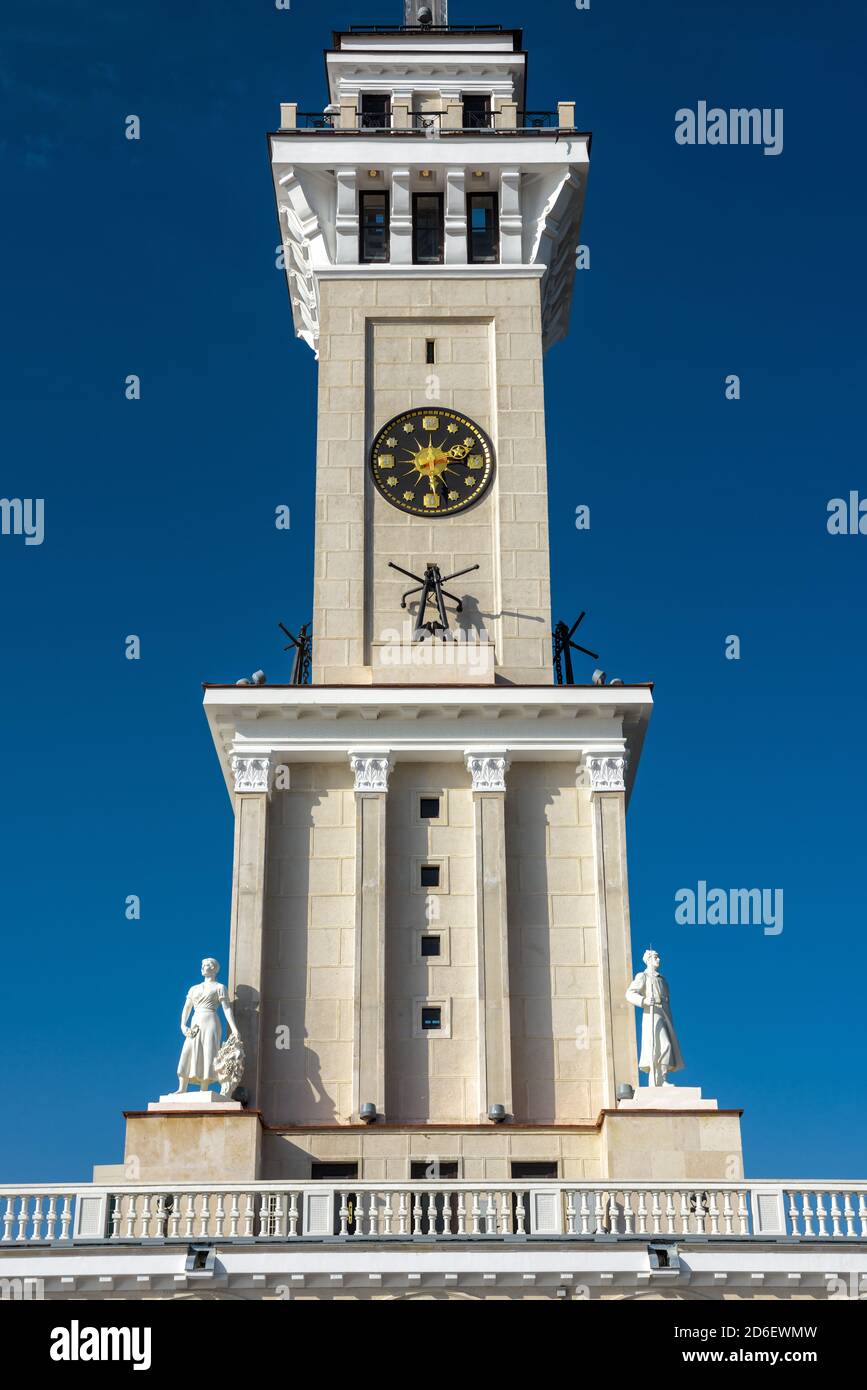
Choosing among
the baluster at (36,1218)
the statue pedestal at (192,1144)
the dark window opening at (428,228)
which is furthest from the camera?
the dark window opening at (428,228)

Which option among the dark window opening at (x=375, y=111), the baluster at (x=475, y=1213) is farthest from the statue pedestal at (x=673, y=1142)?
the dark window opening at (x=375, y=111)

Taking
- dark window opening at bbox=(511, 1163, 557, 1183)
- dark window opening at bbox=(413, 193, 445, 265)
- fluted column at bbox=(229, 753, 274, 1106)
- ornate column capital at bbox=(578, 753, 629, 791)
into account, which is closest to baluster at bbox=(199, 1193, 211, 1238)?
fluted column at bbox=(229, 753, 274, 1106)

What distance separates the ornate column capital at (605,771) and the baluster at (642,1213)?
10.6m

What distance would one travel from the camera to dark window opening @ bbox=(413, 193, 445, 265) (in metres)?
49.7

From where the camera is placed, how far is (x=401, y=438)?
46938 millimetres

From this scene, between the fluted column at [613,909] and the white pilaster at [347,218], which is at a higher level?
the white pilaster at [347,218]

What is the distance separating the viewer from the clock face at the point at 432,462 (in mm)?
46219

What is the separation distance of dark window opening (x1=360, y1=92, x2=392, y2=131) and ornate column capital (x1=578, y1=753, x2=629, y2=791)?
19481 millimetres

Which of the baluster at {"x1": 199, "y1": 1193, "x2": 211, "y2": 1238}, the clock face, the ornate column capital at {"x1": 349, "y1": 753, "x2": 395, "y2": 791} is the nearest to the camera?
the baluster at {"x1": 199, "y1": 1193, "x2": 211, "y2": 1238}

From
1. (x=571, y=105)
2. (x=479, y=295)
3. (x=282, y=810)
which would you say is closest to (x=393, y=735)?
(x=282, y=810)

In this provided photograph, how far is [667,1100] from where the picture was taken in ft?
122

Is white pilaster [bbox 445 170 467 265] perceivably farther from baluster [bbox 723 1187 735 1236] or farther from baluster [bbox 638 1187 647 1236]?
baluster [bbox 723 1187 735 1236]

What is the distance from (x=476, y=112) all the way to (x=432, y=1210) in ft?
103

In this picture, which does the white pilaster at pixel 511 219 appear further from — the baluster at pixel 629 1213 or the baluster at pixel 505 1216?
the baluster at pixel 505 1216
